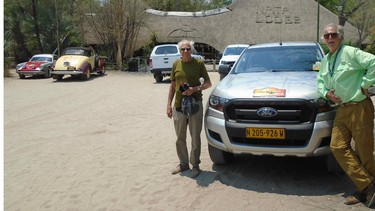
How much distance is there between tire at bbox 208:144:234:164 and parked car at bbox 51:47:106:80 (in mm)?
15352

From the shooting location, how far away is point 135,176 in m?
5.29

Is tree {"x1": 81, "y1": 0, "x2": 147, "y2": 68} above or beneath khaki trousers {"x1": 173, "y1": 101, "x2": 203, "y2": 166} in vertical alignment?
above

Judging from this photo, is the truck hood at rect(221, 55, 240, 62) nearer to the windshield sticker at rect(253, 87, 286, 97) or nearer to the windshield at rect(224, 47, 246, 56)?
the windshield at rect(224, 47, 246, 56)

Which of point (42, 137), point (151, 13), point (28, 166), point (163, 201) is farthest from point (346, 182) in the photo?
point (151, 13)

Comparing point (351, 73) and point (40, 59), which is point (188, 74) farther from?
point (40, 59)

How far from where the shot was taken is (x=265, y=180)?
4988 mm

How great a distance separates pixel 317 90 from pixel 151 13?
103 ft

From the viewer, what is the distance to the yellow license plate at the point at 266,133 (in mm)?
4457

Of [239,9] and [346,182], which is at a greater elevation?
[239,9]

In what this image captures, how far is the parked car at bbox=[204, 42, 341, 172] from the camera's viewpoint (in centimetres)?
441

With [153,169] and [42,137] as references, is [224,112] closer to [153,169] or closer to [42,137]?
[153,169]

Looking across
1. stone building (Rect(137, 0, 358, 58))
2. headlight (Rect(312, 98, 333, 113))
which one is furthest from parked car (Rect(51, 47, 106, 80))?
headlight (Rect(312, 98, 333, 113))

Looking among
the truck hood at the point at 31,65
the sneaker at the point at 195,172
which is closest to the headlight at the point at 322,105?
the sneaker at the point at 195,172

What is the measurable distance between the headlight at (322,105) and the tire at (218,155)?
59.8 inches
